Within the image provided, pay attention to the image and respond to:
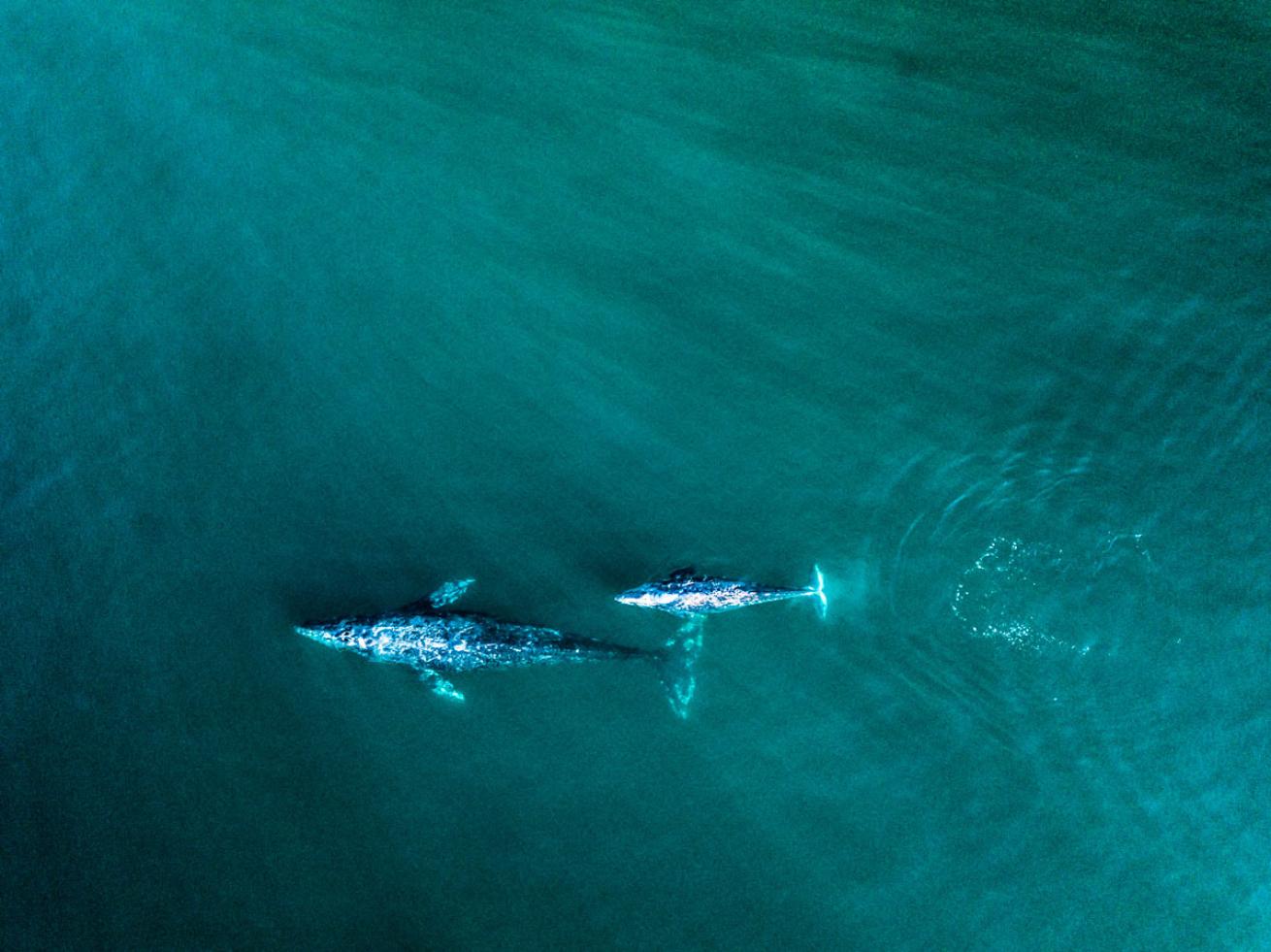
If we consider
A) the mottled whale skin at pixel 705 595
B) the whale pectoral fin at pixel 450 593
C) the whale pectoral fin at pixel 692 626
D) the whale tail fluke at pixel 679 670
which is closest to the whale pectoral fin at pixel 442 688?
the whale pectoral fin at pixel 450 593

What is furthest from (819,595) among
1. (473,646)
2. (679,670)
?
(473,646)

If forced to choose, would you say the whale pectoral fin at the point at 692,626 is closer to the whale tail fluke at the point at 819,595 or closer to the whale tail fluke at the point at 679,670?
the whale tail fluke at the point at 679,670

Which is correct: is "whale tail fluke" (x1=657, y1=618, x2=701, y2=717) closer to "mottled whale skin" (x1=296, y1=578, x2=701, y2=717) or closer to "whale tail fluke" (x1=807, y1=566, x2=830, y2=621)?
"mottled whale skin" (x1=296, y1=578, x2=701, y2=717)

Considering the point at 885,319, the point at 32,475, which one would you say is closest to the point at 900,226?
the point at 885,319

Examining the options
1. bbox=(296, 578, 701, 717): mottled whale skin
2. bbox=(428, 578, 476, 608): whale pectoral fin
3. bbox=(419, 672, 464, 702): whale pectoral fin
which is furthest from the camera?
bbox=(428, 578, 476, 608): whale pectoral fin

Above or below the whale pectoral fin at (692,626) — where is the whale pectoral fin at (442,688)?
below

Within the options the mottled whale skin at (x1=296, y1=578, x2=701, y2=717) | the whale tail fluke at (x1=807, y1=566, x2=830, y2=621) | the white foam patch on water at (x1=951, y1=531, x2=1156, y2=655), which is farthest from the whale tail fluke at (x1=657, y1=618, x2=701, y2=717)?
the white foam patch on water at (x1=951, y1=531, x2=1156, y2=655)
